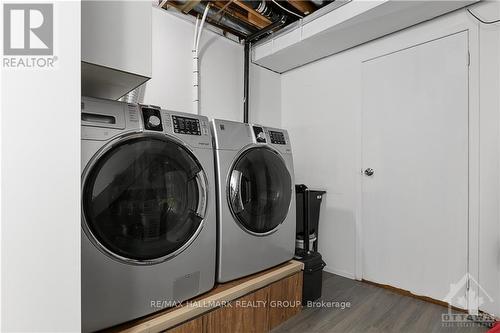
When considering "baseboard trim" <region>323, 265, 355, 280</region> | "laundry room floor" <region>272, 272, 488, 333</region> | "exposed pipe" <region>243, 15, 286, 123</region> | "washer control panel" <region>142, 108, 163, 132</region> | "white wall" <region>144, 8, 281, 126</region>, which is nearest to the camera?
"washer control panel" <region>142, 108, 163, 132</region>

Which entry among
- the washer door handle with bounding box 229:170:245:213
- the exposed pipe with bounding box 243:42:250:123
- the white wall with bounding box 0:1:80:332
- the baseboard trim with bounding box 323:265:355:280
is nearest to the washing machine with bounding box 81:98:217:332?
the washer door handle with bounding box 229:170:245:213

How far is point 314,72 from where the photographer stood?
2.66 meters

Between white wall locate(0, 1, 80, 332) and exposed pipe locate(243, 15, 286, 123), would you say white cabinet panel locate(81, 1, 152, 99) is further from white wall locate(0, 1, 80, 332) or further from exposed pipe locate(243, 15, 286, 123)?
exposed pipe locate(243, 15, 286, 123)

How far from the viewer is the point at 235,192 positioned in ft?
4.58

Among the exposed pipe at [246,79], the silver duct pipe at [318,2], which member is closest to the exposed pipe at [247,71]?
the exposed pipe at [246,79]

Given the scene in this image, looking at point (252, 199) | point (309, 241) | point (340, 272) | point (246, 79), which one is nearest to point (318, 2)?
point (246, 79)

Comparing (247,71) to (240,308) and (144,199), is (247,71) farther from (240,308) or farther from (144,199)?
(240,308)

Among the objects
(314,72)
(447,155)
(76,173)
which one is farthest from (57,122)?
(314,72)

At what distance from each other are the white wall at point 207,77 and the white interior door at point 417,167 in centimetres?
100

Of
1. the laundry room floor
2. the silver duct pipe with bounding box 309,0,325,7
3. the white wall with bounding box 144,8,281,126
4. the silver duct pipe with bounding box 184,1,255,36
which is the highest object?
the silver duct pipe with bounding box 309,0,325,7

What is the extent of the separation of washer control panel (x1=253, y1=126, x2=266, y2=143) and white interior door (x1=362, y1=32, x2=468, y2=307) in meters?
1.14

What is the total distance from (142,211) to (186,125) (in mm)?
444

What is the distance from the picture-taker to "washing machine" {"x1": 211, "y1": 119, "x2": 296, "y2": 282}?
135 cm

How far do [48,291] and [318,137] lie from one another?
238 centimetres
